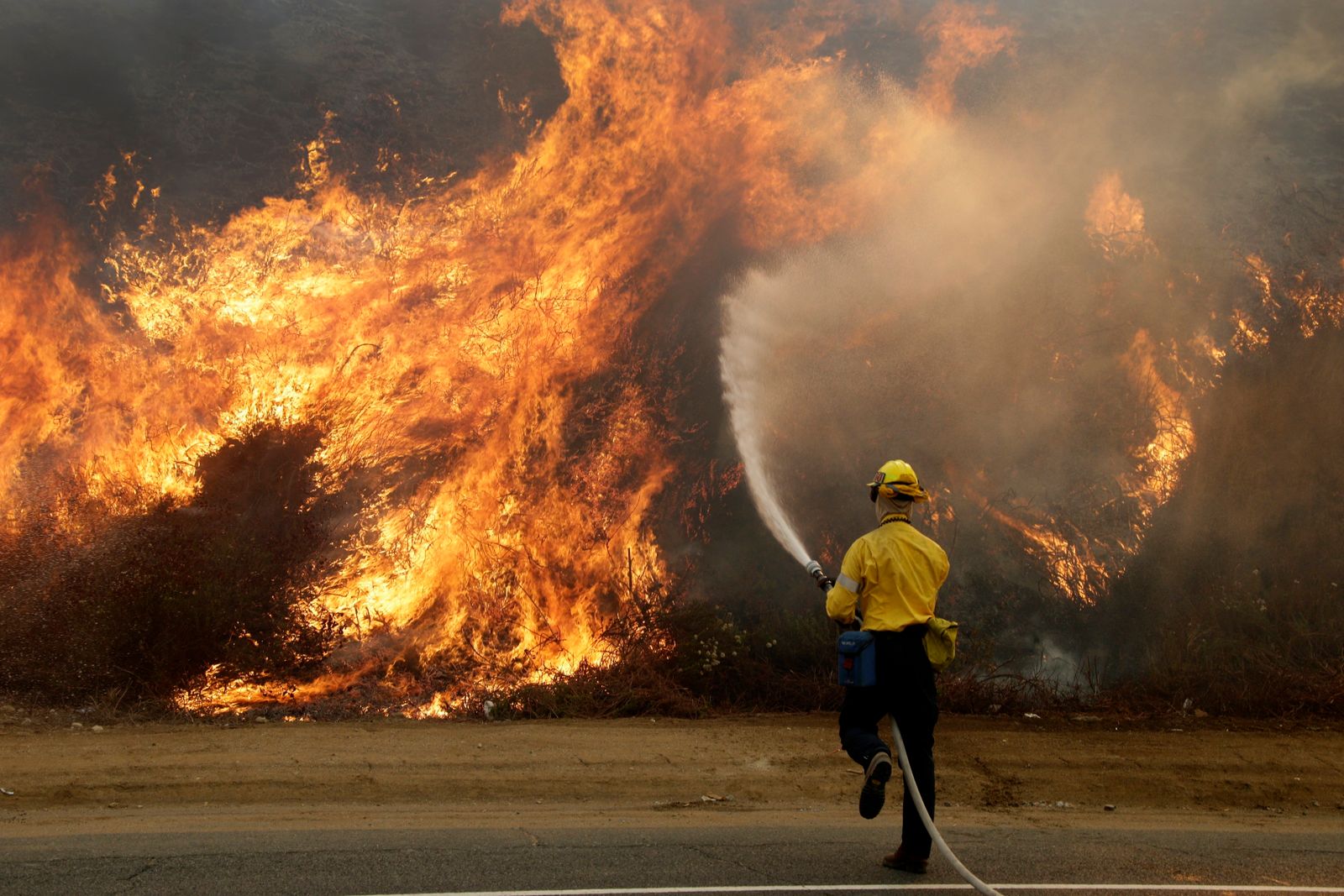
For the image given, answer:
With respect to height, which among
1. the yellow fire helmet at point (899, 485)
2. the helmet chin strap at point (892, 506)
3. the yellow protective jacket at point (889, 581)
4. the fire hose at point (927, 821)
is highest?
the yellow fire helmet at point (899, 485)

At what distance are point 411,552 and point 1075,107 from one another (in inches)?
514

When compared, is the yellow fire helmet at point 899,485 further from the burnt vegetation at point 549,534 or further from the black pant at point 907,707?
the burnt vegetation at point 549,534

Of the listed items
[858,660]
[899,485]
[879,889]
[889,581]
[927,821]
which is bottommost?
[879,889]

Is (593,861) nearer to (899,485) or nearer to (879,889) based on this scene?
(879,889)

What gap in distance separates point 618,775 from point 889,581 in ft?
12.0

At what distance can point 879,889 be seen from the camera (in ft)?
18.2

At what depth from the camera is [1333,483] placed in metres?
13.0

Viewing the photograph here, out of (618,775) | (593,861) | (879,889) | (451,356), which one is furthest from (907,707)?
(451,356)

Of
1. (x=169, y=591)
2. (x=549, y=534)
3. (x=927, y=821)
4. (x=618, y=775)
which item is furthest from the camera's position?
(x=549, y=534)

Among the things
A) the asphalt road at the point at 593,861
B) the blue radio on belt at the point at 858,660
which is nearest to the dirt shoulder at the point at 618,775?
the asphalt road at the point at 593,861

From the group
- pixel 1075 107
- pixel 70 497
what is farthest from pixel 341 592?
pixel 1075 107

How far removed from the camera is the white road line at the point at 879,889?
5289 mm

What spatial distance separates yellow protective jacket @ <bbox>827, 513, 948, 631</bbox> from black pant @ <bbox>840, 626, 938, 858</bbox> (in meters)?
0.10

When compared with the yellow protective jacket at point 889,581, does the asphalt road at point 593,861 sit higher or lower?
lower
